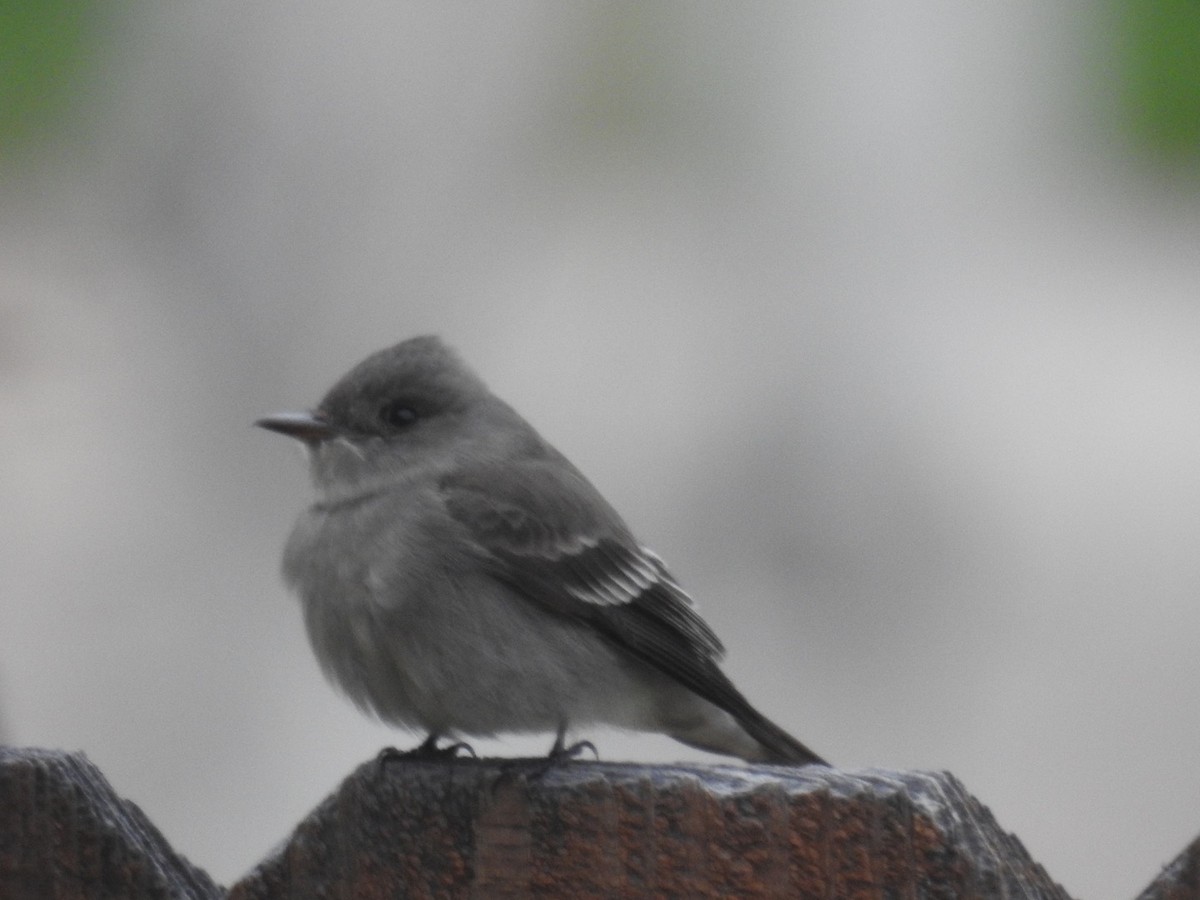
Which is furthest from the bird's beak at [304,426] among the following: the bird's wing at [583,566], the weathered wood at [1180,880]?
the weathered wood at [1180,880]

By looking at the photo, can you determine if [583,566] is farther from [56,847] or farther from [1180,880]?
[1180,880]

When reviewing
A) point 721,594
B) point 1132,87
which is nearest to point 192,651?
point 721,594

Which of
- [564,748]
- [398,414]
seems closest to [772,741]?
[564,748]

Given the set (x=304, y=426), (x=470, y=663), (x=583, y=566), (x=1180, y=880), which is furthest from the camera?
(x=304, y=426)

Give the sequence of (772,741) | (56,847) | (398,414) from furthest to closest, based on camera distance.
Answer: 1. (398,414)
2. (772,741)
3. (56,847)

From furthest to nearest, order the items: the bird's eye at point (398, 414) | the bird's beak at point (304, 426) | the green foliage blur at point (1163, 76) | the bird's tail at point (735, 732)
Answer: the bird's eye at point (398, 414), the bird's beak at point (304, 426), the bird's tail at point (735, 732), the green foliage blur at point (1163, 76)

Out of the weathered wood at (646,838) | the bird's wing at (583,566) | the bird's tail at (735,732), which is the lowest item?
the bird's tail at (735,732)

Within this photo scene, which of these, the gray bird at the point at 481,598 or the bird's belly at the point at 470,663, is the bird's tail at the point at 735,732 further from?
the bird's belly at the point at 470,663
